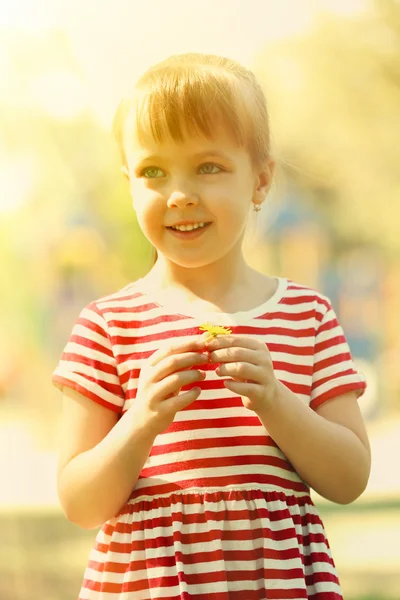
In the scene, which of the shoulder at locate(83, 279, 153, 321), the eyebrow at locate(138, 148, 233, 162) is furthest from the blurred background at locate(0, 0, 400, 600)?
the eyebrow at locate(138, 148, 233, 162)

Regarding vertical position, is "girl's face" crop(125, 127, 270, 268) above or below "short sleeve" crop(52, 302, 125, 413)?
above

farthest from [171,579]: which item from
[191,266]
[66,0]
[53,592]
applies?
[66,0]

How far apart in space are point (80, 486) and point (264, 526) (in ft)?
0.63

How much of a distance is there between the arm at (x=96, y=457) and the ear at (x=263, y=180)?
310 mm

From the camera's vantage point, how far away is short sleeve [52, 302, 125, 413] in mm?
971

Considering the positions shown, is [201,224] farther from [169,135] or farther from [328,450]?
Result: [328,450]

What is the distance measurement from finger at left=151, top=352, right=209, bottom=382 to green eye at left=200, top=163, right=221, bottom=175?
21 centimetres

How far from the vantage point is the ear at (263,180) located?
1073 millimetres

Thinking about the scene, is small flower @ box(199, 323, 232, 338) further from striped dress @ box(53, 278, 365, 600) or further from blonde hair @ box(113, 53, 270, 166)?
blonde hair @ box(113, 53, 270, 166)

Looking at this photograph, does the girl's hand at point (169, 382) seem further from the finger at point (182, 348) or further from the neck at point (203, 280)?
the neck at point (203, 280)

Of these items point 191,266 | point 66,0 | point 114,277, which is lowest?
point 191,266

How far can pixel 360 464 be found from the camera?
0.99 meters

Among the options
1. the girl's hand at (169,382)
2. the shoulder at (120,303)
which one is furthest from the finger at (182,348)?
the shoulder at (120,303)

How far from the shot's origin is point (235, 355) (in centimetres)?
88
